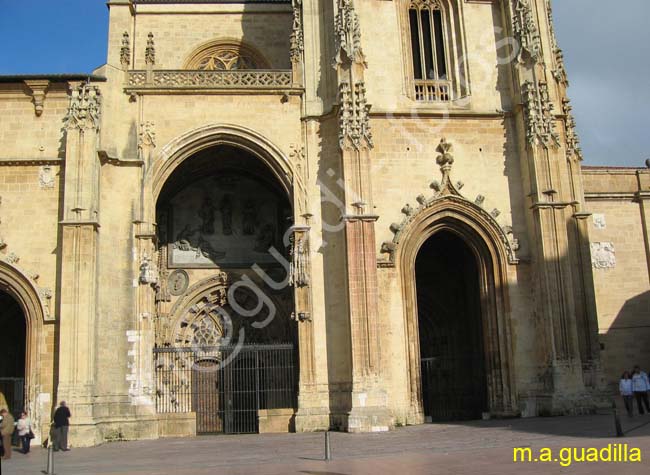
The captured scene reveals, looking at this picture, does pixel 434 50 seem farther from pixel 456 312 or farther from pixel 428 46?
pixel 456 312

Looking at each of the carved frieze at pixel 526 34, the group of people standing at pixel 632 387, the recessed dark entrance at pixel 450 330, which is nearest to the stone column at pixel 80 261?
the recessed dark entrance at pixel 450 330

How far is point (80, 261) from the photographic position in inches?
712

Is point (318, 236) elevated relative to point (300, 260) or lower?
elevated

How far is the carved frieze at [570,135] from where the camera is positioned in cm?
2119

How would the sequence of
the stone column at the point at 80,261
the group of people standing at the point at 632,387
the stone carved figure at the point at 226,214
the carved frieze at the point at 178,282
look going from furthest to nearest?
the stone carved figure at the point at 226,214 → the carved frieze at the point at 178,282 → the group of people standing at the point at 632,387 → the stone column at the point at 80,261

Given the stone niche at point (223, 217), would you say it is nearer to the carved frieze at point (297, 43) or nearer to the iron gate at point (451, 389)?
the carved frieze at point (297, 43)

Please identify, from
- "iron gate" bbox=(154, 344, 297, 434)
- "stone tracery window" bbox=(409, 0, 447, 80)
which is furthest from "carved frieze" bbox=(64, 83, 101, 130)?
"stone tracery window" bbox=(409, 0, 447, 80)

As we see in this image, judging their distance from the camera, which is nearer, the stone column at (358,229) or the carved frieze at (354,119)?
the stone column at (358,229)

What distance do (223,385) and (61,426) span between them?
23.0 feet

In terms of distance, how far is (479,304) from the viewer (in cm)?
2200

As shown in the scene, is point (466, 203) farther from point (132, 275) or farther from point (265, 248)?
point (132, 275)

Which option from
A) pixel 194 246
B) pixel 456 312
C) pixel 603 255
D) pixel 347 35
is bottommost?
pixel 456 312

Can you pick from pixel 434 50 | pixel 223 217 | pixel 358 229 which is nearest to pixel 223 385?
pixel 223 217

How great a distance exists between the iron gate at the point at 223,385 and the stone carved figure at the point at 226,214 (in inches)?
159
